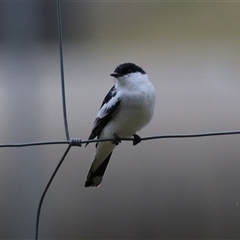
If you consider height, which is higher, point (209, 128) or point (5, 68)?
point (5, 68)

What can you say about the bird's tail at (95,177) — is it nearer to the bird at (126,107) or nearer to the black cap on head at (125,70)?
the bird at (126,107)

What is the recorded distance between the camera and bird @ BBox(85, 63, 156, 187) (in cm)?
175

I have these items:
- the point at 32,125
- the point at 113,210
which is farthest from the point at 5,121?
the point at 113,210

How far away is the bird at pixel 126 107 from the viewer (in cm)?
175

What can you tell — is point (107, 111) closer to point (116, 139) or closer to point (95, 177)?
point (116, 139)

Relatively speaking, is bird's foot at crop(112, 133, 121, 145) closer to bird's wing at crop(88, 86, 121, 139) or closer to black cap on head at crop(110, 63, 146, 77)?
bird's wing at crop(88, 86, 121, 139)

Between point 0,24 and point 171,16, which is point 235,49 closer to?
point 171,16

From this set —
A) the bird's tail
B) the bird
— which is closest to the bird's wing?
the bird

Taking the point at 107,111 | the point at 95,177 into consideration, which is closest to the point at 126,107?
the point at 107,111

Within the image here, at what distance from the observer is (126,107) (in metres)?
1.76

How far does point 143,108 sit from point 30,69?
2.87 ft

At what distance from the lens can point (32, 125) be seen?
2.27 m

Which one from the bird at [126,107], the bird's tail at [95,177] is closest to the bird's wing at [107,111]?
the bird at [126,107]

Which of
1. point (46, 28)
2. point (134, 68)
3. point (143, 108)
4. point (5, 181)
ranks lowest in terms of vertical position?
point (5, 181)
